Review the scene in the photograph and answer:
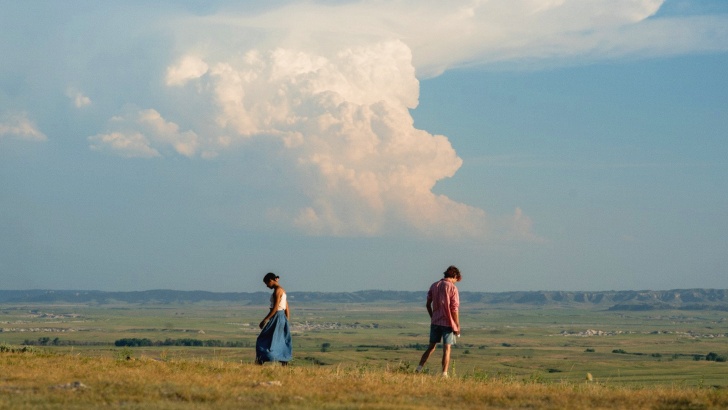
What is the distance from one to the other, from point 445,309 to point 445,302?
15cm

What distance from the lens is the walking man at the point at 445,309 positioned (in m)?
19.6

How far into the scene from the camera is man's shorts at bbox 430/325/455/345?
1969cm

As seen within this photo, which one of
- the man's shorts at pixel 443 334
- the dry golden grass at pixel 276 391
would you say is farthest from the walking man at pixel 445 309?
Result: the dry golden grass at pixel 276 391

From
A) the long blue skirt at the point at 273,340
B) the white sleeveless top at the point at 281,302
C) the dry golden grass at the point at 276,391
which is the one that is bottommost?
the dry golden grass at the point at 276,391

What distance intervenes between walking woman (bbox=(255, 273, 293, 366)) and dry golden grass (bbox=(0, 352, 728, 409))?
1.24 meters

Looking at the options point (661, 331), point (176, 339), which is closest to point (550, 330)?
point (661, 331)

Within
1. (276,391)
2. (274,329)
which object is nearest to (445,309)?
(274,329)

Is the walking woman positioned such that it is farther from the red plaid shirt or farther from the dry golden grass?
the red plaid shirt

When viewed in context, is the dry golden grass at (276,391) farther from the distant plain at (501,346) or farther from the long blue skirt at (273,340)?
the distant plain at (501,346)

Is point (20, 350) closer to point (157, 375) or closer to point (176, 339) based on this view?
point (157, 375)

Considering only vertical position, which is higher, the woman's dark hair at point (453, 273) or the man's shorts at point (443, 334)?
the woman's dark hair at point (453, 273)

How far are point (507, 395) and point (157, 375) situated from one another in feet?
21.7

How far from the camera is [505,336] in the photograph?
6220 inches

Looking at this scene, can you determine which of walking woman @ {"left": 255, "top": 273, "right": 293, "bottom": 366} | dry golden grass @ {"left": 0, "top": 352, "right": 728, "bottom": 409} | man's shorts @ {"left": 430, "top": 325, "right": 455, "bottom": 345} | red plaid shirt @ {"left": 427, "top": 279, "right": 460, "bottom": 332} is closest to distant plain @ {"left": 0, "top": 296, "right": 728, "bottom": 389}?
walking woman @ {"left": 255, "top": 273, "right": 293, "bottom": 366}
